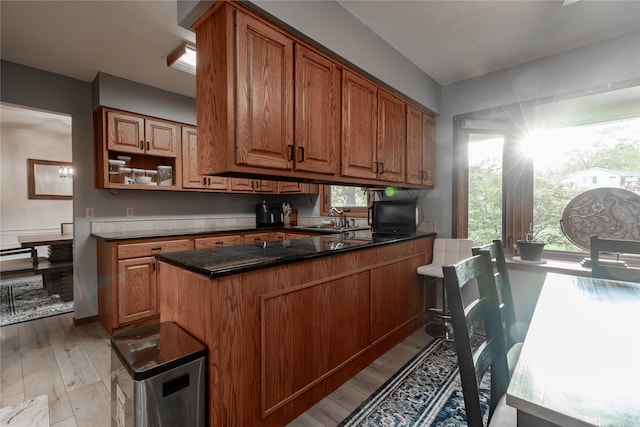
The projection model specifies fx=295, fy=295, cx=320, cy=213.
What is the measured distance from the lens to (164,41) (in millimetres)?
2510

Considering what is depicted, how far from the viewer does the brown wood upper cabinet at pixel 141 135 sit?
3.14 m

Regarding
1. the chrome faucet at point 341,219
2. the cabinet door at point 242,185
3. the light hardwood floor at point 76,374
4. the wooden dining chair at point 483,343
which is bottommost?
the light hardwood floor at point 76,374

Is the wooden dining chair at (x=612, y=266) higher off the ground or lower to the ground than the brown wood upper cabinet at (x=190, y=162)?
lower

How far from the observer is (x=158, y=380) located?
116 cm

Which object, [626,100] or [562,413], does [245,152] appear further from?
[626,100]

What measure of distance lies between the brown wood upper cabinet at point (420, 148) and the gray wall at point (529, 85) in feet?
0.44

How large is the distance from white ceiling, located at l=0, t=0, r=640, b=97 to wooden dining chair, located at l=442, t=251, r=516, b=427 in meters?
1.86

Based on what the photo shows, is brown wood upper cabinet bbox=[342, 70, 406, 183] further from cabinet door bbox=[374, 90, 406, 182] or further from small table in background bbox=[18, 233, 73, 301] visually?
small table in background bbox=[18, 233, 73, 301]

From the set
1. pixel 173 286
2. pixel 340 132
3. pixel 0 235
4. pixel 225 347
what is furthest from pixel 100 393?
pixel 0 235

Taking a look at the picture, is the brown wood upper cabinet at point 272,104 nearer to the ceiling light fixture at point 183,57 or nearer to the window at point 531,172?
the ceiling light fixture at point 183,57

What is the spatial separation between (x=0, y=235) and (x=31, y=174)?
118 centimetres

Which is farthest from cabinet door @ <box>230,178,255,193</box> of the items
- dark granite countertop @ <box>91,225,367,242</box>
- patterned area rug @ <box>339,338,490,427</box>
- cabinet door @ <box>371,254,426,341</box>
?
patterned area rug @ <box>339,338,490,427</box>

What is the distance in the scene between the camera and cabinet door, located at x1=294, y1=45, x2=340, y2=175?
75.2 inches

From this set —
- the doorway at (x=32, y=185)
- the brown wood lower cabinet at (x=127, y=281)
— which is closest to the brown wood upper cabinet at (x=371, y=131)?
the brown wood lower cabinet at (x=127, y=281)
